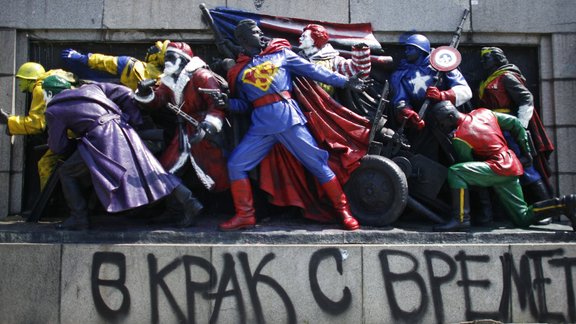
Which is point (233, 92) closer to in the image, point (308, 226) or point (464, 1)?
point (308, 226)

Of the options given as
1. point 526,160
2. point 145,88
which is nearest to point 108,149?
point 145,88

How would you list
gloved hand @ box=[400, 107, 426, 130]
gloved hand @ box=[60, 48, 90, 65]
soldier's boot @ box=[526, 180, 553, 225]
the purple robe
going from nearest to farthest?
the purple robe
gloved hand @ box=[400, 107, 426, 130]
soldier's boot @ box=[526, 180, 553, 225]
gloved hand @ box=[60, 48, 90, 65]

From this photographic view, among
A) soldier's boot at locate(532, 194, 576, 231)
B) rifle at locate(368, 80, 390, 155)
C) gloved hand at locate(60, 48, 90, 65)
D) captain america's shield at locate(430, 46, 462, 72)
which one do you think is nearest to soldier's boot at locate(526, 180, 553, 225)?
soldier's boot at locate(532, 194, 576, 231)

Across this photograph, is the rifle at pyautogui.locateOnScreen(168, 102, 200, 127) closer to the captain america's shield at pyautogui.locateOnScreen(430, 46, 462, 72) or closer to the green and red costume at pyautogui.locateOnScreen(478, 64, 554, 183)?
the captain america's shield at pyautogui.locateOnScreen(430, 46, 462, 72)

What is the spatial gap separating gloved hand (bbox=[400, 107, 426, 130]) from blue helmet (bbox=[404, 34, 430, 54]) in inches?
37.3

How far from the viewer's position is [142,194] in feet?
20.2

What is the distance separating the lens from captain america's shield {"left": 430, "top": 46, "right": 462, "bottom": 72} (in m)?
6.98

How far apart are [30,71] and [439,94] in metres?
5.46

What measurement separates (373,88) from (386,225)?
194 centimetres

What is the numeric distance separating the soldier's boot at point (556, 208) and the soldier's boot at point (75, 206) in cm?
547

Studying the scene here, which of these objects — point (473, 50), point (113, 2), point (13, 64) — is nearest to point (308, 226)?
point (473, 50)

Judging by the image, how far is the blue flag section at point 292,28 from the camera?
745cm

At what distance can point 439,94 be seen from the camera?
22.9 ft

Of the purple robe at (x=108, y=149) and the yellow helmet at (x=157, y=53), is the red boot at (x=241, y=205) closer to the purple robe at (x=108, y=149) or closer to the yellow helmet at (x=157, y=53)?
the purple robe at (x=108, y=149)
